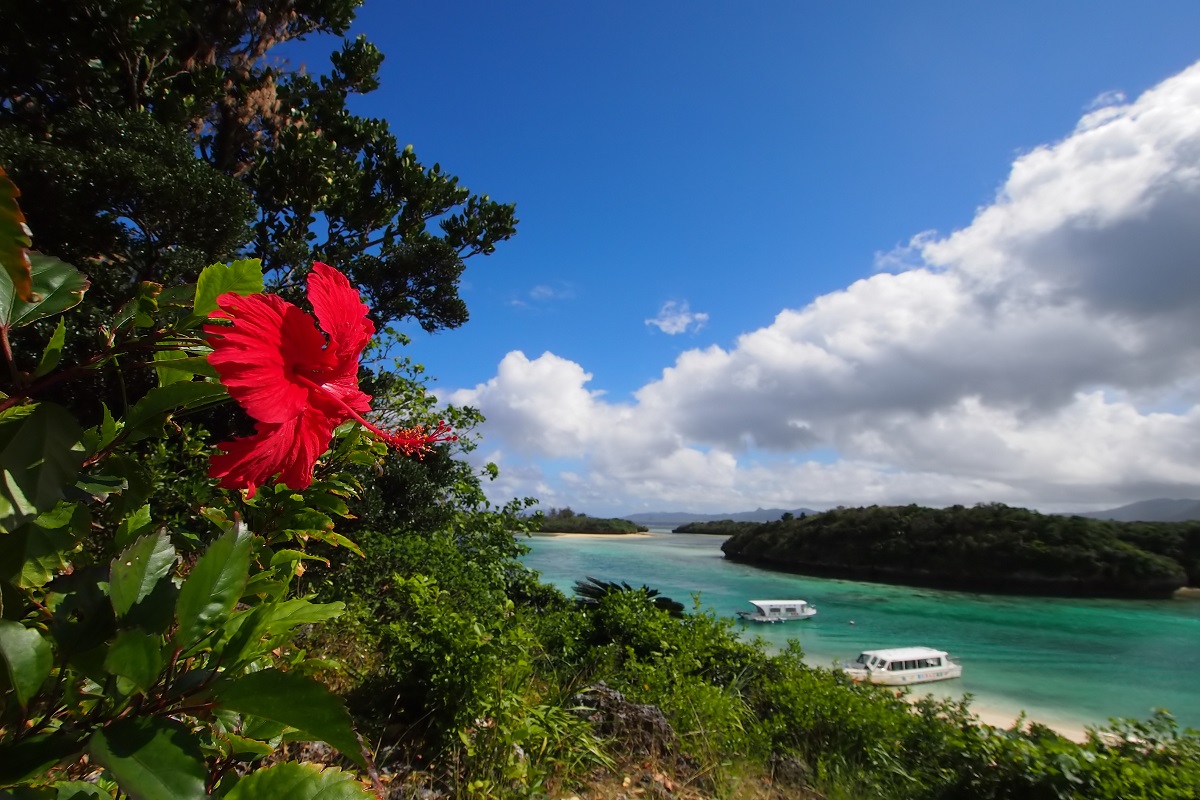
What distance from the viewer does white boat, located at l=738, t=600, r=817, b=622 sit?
13.2 m

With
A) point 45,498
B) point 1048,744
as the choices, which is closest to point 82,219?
point 45,498

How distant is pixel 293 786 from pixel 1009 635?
16.7m

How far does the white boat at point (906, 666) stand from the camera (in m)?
9.16

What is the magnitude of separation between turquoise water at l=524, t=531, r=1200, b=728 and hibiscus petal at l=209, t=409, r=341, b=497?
890cm

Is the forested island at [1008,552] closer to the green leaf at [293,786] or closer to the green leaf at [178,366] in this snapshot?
the green leaf at [293,786]

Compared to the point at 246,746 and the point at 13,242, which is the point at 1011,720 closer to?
the point at 246,746

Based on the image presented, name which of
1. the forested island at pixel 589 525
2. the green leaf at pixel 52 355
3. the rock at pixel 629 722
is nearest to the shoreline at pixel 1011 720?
the rock at pixel 629 722

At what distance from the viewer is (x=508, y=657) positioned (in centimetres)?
239

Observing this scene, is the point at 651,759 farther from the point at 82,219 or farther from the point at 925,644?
the point at 925,644

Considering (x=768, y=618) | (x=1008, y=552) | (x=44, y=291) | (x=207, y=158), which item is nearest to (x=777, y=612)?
(x=768, y=618)

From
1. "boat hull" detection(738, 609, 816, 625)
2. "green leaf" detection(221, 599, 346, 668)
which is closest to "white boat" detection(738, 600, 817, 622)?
"boat hull" detection(738, 609, 816, 625)

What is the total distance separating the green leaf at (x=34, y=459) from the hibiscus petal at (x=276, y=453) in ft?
0.37

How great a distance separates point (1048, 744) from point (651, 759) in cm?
187

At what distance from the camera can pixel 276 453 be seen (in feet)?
1.35
